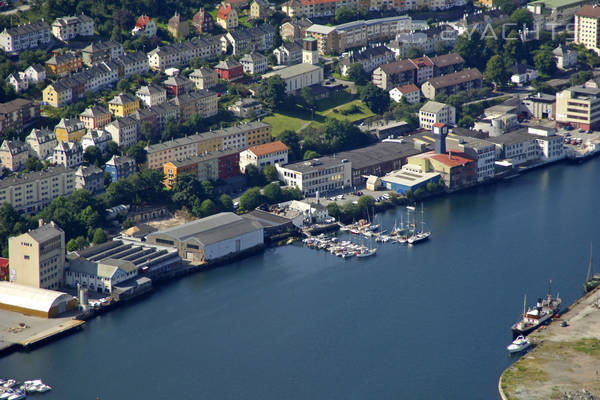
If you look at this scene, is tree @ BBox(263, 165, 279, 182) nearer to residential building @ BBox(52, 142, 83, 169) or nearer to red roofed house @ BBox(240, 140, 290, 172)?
red roofed house @ BBox(240, 140, 290, 172)

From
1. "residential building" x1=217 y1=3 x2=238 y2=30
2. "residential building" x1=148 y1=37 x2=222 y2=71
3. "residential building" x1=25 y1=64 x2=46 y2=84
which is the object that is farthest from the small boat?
"residential building" x1=217 y1=3 x2=238 y2=30

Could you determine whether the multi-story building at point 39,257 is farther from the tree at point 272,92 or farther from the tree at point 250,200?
the tree at point 272,92

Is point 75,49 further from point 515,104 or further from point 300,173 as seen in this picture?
point 515,104

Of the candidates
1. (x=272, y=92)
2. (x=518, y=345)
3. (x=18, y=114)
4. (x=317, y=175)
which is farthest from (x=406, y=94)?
(x=518, y=345)

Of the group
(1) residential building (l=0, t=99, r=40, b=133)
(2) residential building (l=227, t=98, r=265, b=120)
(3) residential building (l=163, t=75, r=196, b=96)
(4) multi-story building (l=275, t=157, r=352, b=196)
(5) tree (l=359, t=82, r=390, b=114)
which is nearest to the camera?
(4) multi-story building (l=275, t=157, r=352, b=196)

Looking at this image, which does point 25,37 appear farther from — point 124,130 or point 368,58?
point 368,58
